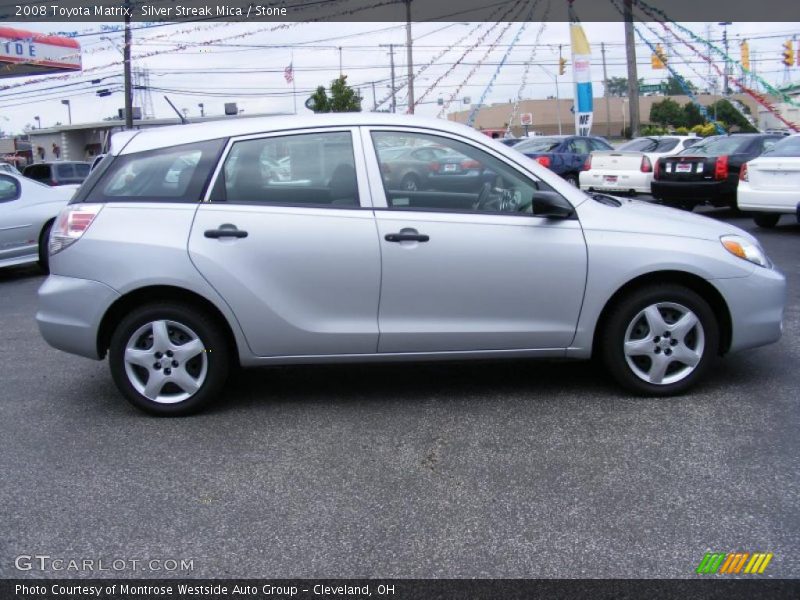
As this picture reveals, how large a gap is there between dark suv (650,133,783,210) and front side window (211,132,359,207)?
414 inches

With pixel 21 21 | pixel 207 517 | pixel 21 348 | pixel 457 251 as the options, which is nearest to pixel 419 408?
pixel 457 251

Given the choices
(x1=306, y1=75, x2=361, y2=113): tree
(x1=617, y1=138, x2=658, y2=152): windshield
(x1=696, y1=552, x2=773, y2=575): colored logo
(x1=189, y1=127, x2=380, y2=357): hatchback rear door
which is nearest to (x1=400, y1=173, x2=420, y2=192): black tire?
(x1=189, y1=127, x2=380, y2=357): hatchback rear door

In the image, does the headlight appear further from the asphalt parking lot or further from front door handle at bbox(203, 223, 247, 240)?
front door handle at bbox(203, 223, 247, 240)

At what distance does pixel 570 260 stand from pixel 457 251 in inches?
25.5

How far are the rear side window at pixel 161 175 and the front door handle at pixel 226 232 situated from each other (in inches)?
9.5

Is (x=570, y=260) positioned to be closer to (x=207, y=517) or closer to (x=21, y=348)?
(x=207, y=517)

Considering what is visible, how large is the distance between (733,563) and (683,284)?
2.13 metres

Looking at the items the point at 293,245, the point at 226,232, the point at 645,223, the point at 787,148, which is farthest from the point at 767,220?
the point at 226,232

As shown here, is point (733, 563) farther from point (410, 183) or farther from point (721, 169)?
point (721, 169)

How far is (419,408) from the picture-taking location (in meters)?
4.91

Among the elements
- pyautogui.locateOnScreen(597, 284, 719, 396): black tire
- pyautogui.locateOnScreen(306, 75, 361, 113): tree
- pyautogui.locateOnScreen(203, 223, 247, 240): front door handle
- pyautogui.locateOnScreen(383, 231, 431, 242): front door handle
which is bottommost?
pyautogui.locateOnScreen(597, 284, 719, 396): black tire

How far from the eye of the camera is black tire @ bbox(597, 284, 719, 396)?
4770 millimetres

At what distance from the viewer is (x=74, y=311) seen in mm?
4785

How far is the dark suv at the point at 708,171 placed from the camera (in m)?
13.7
